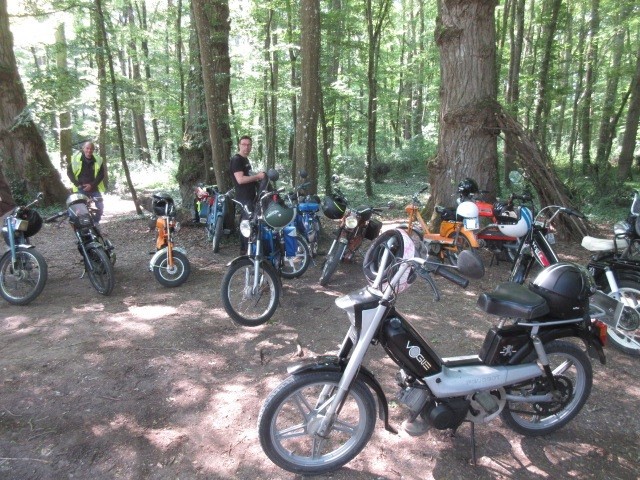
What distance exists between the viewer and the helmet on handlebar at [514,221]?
5172 mm

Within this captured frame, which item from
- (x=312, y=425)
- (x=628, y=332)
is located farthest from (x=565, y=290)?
(x=628, y=332)

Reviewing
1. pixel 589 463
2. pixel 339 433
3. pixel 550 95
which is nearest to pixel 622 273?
pixel 589 463

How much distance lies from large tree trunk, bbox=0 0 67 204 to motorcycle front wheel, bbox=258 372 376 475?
11.1 m

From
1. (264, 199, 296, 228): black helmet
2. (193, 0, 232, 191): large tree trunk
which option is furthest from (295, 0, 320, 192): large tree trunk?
(264, 199, 296, 228): black helmet

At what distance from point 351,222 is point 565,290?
3199mm

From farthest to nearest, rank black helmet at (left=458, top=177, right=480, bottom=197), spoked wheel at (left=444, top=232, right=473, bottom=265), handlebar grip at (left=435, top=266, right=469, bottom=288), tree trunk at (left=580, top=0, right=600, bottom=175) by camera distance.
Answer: tree trunk at (left=580, top=0, right=600, bottom=175) < black helmet at (left=458, top=177, right=480, bottom=197) < spoked wheel at (left=444, top=232, right=473, bottom=265) < handlebar grip at (left=435, top=266, right=469, bottom=288)

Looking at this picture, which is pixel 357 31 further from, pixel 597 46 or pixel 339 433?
pixel 339 433

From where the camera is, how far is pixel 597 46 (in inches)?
623

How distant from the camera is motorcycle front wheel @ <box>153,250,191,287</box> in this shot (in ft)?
18.3

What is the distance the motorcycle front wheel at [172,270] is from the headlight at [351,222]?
233 cm

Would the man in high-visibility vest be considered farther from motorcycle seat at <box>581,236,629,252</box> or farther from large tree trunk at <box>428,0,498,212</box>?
motorcycle seat at <box>581,236,629,252</box>

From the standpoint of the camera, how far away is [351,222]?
18.0 ft

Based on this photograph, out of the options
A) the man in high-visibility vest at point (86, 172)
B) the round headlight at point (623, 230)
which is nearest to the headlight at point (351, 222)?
the round headlight at point (623, 230)

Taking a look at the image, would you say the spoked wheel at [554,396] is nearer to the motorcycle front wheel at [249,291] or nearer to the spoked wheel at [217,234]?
the motorcycle front wheel at [249,291]
